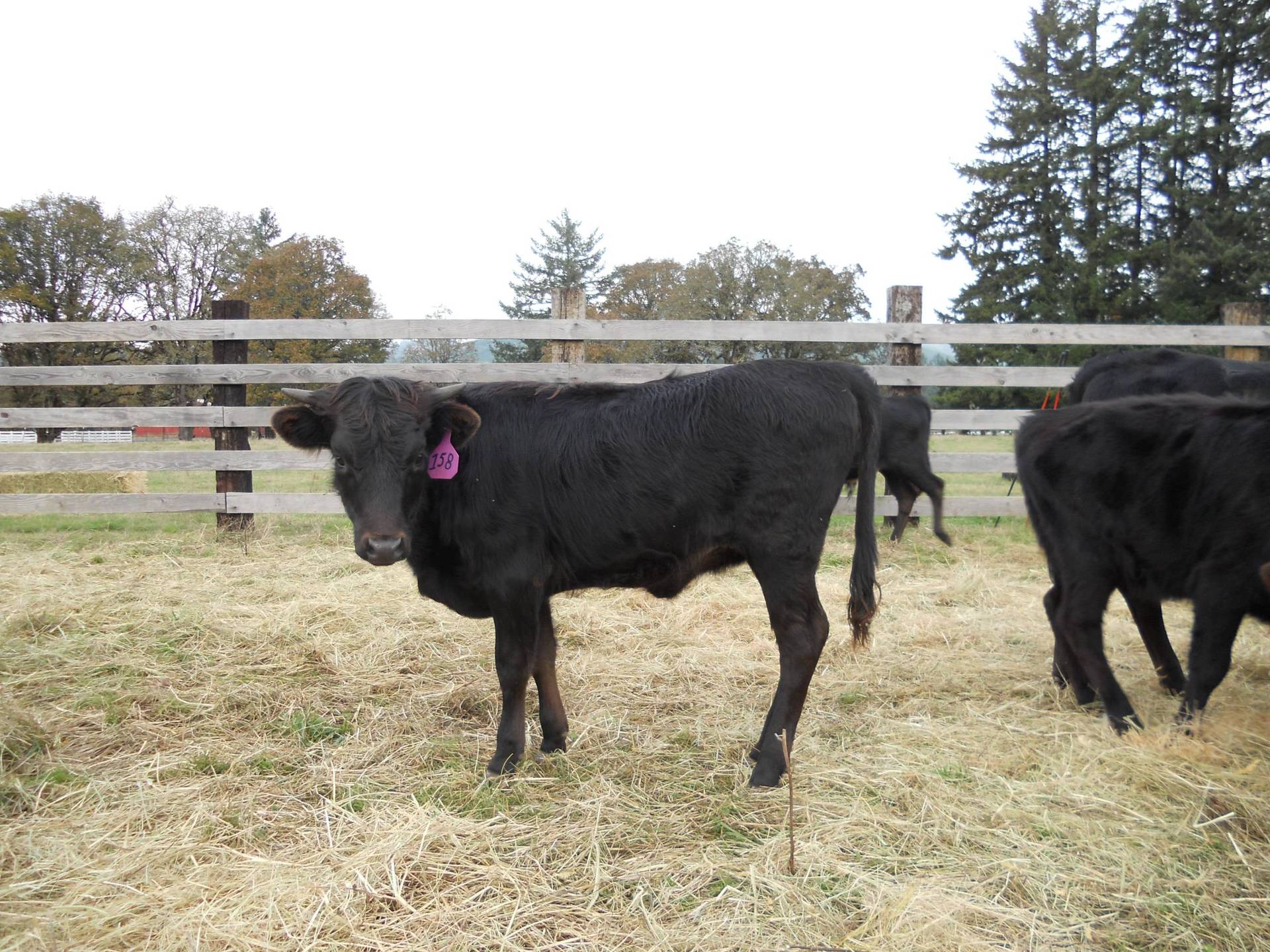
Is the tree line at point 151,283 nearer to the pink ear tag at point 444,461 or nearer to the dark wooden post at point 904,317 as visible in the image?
the dark wooden post at point 904,317

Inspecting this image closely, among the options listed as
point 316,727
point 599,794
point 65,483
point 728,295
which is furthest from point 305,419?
point 728,295

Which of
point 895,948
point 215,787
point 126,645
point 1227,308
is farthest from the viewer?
point 1227,308

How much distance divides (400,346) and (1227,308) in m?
30.4

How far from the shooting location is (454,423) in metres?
3.70

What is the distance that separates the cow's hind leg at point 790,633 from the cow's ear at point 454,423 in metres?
1.38

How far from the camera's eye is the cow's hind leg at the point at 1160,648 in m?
4.38

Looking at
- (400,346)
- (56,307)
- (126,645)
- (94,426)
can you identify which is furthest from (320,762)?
(400,346)

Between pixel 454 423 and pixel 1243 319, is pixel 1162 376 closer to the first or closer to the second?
pixel 1243 319

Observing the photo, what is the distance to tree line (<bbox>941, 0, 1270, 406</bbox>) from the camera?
26.2 metres

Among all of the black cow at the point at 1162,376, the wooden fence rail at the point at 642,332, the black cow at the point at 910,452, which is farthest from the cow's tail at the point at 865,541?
Result: the wooden fence rail at the point at 642,332

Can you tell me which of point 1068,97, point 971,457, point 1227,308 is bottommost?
point 971,457

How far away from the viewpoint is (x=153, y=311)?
34219mm

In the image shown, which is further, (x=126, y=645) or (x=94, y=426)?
(x=94, y=426)

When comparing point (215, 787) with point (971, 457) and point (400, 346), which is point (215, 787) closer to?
point (971, 457)
